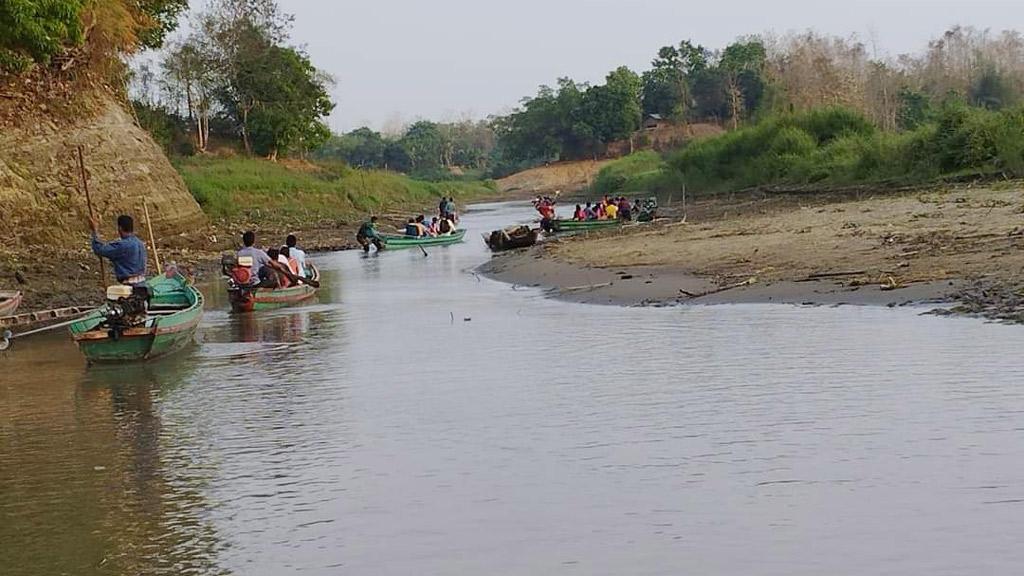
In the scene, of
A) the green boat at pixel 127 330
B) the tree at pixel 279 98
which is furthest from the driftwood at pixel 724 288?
the tree at pixel 279 98

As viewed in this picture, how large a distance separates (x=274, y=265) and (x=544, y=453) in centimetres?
1228

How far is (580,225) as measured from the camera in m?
34.8

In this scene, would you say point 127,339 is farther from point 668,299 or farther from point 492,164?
point 492,164

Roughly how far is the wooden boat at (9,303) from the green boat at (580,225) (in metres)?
19.2

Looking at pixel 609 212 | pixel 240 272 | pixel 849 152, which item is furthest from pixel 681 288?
pixel 849 152

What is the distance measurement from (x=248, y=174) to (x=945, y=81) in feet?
149

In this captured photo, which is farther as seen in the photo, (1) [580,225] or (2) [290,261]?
(1) [580,225]

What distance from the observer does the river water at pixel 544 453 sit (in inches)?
261

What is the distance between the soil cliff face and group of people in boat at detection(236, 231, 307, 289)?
636 centimetres

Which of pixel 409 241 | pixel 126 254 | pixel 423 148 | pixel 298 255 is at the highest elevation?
pixel 423 148

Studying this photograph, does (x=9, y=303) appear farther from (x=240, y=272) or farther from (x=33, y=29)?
(x=33, y=29)

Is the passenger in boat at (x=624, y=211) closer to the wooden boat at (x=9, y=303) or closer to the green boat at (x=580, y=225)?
the green boat at (x=580, y=225)

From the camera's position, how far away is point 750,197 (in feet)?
129

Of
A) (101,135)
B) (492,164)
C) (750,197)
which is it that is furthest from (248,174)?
(492,164)
